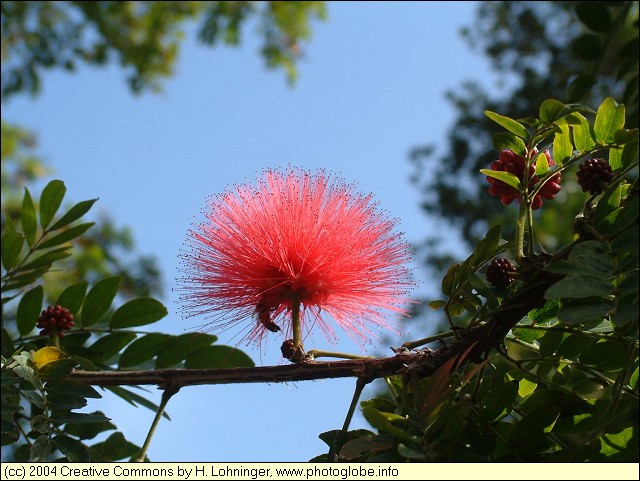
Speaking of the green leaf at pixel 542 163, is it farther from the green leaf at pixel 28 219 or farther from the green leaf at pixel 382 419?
the green leaf at pixel 28 219

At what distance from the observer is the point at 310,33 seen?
9.40 meters

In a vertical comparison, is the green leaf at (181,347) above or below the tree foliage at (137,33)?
below

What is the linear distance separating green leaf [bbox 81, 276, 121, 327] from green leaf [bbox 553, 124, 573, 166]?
1.43 meters

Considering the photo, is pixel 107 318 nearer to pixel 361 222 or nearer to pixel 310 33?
pixel 361 222

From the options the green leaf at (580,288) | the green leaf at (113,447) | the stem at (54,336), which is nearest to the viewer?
the green leaf at (580,288)

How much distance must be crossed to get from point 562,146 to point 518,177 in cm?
13

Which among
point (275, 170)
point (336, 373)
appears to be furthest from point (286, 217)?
point (336, 373)

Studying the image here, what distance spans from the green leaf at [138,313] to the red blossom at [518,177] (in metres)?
1.13

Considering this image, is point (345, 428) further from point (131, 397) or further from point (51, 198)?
point (51, 198)

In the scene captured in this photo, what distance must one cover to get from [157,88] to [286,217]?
8.34m

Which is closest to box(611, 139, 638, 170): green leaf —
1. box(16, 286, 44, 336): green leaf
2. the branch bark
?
the branch bark

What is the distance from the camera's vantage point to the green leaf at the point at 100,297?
2.45m

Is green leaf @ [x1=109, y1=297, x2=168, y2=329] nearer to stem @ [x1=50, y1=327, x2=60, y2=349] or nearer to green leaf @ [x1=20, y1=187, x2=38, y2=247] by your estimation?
stem @ [x1=50, y1=327, x2=60, y2=349]

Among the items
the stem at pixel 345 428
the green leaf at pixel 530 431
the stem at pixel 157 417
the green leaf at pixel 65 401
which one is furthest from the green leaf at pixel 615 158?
the green leaf at pixel 65 401
